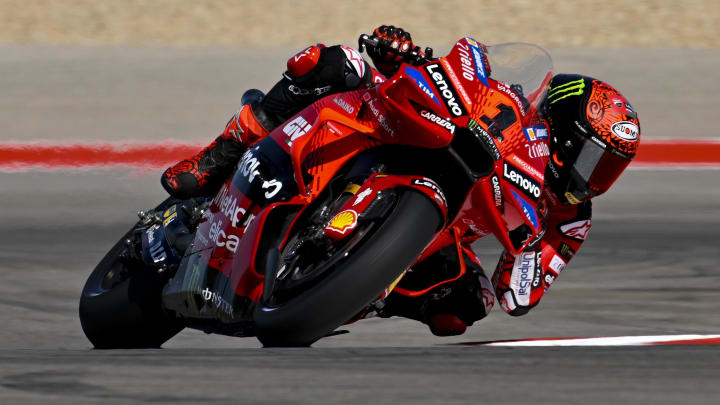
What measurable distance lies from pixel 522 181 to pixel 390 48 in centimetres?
76

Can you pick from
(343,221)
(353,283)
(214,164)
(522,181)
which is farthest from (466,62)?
(214,164)

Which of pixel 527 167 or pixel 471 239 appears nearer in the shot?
pixel 527 167

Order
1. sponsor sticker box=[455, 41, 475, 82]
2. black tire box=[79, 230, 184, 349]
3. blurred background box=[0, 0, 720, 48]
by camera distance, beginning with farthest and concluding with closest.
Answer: blurred background box=[0, 0, 720, 48] < black tire box=[79, 230, 184, 349] < sponsor sticker box=[455, 41, 475, 82]

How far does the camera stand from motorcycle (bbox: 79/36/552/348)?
3248 millimetres

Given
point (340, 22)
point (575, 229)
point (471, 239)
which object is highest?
point (471, 239)

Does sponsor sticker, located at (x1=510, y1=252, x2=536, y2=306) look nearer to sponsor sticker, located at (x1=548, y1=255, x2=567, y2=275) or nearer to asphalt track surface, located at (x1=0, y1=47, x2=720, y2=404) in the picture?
sponsor sticker, located at (x1=548, y1=255, x2=567, y2=275)

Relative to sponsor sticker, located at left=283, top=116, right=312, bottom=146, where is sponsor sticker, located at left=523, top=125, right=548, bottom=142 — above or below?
below

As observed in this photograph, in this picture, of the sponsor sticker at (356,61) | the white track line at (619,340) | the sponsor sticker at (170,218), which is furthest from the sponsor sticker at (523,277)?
the sponsor sticker at (170,218)

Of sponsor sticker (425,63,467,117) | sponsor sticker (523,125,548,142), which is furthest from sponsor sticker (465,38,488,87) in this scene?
sponsor sticker (523,125,548,142)

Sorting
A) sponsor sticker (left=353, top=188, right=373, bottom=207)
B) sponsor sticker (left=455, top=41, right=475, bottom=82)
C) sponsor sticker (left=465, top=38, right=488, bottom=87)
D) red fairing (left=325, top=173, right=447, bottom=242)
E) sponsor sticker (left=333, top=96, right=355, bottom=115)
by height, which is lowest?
red fairing (left=325, top=173, right=447, bottom=242)

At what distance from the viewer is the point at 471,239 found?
13.3 feet

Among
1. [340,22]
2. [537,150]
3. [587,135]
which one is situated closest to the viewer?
[537,150]

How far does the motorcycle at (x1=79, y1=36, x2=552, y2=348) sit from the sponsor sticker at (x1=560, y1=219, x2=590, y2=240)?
0.52m

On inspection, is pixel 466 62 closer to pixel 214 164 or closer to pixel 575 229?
pixel 575 229
